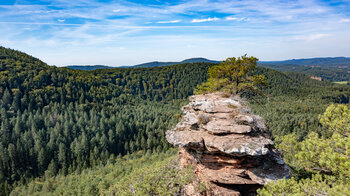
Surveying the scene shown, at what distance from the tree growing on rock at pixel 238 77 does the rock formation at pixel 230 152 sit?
15.7 feet

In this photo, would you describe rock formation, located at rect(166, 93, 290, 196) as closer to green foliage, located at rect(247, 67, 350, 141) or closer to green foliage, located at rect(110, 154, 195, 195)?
green foliage, located at rect(110, 154, 195, 195)

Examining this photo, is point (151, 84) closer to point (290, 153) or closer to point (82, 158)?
point (82, 158)

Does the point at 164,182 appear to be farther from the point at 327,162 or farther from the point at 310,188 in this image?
the point at 327,162

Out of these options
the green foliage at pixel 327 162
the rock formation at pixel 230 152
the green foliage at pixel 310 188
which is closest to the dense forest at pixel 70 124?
the rock formation at pixel 230 152

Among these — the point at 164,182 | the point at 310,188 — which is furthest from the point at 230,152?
the point at 164,182

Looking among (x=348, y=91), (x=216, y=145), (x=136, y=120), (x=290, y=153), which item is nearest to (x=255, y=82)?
(x=290, y=153)

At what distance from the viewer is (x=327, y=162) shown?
36.4ft

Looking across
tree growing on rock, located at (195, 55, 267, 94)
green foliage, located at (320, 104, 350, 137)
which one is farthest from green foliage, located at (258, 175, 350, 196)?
tree growing on rock, located at (195, 55, 267, 94)

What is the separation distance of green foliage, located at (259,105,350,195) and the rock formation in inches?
80.5

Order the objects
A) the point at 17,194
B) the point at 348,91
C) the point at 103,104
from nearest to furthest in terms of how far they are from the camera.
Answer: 1. the point at 17,194
2. the point at 103,104
3. the point at 348,91

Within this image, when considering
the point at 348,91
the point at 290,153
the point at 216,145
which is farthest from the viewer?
the point at 348,91

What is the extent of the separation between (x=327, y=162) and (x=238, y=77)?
13517 mm

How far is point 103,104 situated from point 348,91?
21446 cm

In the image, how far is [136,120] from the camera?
96.7 metres
